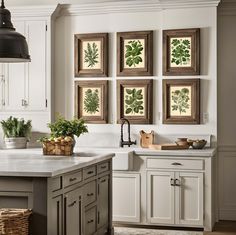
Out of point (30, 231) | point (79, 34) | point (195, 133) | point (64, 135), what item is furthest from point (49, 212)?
point (79, 34)

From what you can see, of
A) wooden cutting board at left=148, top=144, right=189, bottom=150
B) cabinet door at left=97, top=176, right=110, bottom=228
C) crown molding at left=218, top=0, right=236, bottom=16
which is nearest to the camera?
cabinet door at left=97, top=176, right=110, bottom=228

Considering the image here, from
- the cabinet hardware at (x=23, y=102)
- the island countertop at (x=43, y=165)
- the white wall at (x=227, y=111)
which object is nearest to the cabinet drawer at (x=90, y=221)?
the island countertop at (x=43, y=165)

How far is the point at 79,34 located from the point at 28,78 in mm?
874

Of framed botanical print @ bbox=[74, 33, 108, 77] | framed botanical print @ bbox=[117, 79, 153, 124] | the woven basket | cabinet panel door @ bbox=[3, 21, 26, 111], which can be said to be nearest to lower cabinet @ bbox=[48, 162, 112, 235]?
the woven basket

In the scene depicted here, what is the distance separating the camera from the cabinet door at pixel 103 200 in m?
5.35

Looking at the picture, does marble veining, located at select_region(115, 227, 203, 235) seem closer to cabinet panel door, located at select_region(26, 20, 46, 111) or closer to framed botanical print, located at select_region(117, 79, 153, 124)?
framed botanical print, located at select_region(117, 79, 153, 124)

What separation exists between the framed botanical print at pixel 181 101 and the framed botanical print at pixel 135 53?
0.33 meters

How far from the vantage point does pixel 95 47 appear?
7.03 meters

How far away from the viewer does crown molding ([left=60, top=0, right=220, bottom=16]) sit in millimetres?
6613

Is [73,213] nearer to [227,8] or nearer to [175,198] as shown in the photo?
[175,198]

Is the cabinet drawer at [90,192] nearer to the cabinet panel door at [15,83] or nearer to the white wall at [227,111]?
the white wall at [227,111]

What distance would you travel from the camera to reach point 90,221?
198 inches

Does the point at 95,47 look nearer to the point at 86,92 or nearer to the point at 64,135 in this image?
the point at 86,92

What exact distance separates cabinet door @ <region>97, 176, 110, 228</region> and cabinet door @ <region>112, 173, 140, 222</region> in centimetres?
76
